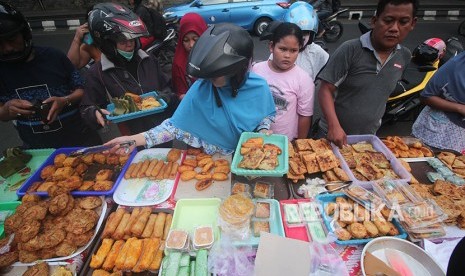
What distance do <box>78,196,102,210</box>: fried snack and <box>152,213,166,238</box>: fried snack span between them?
500 millimetres

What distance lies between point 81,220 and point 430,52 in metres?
5.97

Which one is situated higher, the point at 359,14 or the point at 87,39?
the point at 87,39

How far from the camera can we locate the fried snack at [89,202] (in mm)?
1970

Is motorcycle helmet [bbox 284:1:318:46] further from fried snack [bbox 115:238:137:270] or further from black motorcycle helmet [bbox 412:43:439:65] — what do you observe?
fried snack [bbox 115:238:137:270]

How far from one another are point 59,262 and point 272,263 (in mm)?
1392

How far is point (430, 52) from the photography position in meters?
4.67

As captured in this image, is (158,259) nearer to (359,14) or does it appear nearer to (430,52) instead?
(430,52)

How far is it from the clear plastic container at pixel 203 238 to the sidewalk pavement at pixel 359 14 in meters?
13.3

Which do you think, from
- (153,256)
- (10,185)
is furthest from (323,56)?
(10,185)

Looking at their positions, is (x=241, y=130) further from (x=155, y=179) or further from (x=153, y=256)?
(x=153, y=256)

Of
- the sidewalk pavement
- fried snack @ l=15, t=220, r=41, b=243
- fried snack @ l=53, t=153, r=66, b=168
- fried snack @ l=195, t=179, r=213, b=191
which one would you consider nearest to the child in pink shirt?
fried snack @ l=195, t=179, r=213, b=191

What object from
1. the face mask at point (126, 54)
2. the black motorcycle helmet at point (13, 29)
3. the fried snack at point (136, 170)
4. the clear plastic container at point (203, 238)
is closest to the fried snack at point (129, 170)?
the fried snack at point (136, 170)

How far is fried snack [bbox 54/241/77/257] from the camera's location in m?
1.68

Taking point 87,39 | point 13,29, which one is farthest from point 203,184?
→ point 87,39
